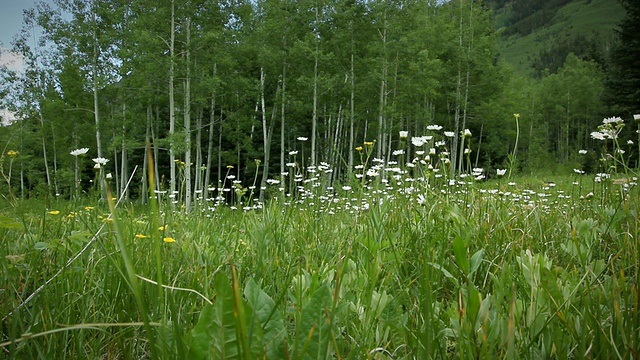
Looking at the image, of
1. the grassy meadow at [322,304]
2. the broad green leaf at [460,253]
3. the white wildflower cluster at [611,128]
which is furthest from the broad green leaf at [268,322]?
the white wildflower cluster at [611,128]

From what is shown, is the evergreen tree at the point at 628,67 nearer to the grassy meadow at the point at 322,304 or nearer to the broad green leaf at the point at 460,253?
the grassy meadow at the point at 322,304

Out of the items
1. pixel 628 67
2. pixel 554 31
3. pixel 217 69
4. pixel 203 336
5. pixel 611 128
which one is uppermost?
pixel 554 31

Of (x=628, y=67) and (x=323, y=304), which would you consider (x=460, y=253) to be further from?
(x=628, y=67)

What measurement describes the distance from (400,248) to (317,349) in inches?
32.2

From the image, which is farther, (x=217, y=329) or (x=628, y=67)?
(x=628, y=67)

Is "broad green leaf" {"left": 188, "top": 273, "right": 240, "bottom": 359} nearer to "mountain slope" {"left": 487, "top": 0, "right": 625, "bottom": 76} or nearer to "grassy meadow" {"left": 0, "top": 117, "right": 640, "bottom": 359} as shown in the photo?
"grassy meadow" {"left": 0, "top": 117, "right": 640, "bottom": 359}

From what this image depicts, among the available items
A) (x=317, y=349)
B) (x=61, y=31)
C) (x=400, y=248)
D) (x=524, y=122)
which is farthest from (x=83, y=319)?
(x=524, y=122)

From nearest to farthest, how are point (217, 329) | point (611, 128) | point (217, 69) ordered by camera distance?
1. point (217, 329)
2. point (611, 128)
3. point (217, 69)

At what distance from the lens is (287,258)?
1.40 m

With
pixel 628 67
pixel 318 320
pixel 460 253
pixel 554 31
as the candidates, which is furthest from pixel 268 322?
pixel 554 31

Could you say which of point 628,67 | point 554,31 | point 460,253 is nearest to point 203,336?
point 460,253

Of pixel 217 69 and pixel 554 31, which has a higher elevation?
pixel 554 31

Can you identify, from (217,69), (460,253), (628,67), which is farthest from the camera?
(628,67)

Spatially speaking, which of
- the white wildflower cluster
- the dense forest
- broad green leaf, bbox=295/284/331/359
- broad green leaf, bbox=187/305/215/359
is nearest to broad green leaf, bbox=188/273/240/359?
broad green leaf, bbox=187/305/215/359
